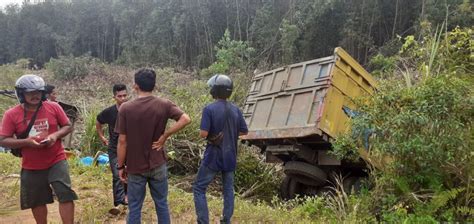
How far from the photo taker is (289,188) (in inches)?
309

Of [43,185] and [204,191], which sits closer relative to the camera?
[43,185]

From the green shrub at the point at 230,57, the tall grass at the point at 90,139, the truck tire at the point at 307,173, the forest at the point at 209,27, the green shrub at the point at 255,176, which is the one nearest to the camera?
the truck tire at the point at 307,173

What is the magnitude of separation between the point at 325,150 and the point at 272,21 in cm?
2563

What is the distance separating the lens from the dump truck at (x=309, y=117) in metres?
6.67

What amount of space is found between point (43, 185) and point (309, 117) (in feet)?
12.7

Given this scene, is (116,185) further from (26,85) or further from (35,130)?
(26,85)

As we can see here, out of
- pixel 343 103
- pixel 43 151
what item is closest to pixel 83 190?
pixel 43 151

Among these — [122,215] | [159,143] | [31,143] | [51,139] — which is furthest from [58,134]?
[122,215]

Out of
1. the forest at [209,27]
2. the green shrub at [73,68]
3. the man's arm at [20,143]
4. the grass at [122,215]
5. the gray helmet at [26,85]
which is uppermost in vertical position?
the forest at [209,27]

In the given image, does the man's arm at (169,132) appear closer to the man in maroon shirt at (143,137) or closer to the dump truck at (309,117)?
the man in maroon shirt at (143,137)

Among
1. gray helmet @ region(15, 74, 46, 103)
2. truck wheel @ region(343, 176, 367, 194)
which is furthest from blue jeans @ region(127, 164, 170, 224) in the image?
truck wheel @ region(343, 176, 367, 194)

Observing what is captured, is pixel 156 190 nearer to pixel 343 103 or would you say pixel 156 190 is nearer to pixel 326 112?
pixel 326 112

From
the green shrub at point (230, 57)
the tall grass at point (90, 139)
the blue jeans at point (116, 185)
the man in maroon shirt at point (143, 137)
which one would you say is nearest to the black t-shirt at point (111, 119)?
the blue jeans at point (116, 185)

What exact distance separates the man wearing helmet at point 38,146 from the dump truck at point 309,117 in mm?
3609
